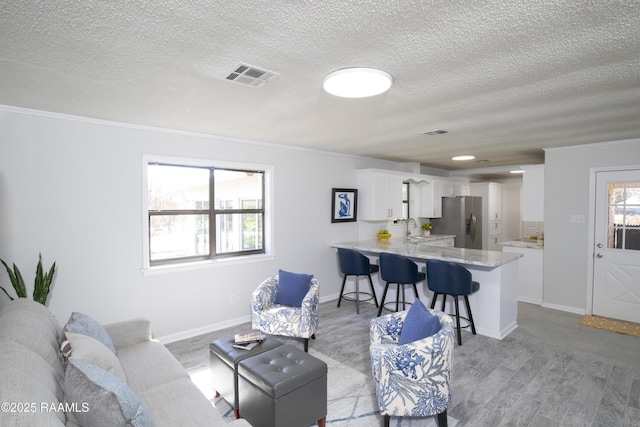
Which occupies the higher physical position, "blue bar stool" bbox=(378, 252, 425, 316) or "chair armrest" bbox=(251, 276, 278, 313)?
"blue bar stool" bbox=(378, 252, 425, 316)

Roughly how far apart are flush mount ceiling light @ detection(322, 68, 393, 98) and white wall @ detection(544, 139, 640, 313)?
3.93 metres

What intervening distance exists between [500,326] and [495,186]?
5414 mm

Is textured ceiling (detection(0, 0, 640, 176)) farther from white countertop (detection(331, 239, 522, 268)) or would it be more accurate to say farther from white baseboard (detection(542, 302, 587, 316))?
white baseboard (detection(542, 302, 587, 316))

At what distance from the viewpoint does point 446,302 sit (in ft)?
13.8

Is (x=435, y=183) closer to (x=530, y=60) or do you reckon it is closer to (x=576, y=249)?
(x=576, y=249)

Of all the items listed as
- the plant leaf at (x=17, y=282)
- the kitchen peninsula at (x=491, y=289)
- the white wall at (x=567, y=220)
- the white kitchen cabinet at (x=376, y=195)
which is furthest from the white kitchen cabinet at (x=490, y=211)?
the plant leaf at (x=17, y=282)

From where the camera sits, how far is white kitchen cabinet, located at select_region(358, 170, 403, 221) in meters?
5.53

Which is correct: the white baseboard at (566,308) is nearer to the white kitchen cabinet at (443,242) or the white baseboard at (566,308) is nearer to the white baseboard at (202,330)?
the white kitchen cabinet at (443,242)

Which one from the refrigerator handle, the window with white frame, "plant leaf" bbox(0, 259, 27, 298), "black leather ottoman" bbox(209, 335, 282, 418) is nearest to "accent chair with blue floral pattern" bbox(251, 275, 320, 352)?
"black leather ottoman" bbox(209, 335, 282, 418)

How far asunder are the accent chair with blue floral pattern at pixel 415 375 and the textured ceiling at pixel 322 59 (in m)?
1.66

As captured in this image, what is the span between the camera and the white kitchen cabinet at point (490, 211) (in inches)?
312

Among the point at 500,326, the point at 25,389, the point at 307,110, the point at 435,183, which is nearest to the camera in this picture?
the point at 25,389

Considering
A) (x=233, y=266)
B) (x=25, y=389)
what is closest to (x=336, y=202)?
(x=233, y=266)

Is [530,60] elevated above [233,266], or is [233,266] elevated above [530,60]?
[530,60]
